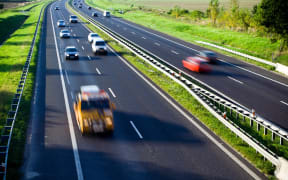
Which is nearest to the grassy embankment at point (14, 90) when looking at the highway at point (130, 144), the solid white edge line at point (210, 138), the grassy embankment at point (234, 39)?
the highway at point (130, 144)

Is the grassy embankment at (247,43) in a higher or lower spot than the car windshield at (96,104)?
lower

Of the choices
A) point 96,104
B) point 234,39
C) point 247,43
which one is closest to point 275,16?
point 247,43

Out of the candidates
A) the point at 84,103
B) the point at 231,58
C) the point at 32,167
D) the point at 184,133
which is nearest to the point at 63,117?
the point at 84,103

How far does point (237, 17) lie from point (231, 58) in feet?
74.7

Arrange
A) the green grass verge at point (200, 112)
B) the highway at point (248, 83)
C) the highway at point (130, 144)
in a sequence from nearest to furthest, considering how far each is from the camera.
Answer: the highway at point (130, 144)
the green grass verge at point (200, 112)
the highway at point (248, 83)

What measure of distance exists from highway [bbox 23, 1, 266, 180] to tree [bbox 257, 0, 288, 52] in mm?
18548

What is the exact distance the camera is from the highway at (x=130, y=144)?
12.1m

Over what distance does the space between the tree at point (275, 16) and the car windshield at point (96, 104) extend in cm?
2557

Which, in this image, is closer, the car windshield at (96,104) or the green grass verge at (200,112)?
the green grass verge at (200,112)

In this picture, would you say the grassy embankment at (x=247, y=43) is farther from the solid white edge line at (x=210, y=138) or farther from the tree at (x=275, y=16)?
the tree at (x=275, y=16)

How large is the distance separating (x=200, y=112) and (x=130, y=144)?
5.60 meters

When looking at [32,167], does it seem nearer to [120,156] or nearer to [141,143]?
[120,156]

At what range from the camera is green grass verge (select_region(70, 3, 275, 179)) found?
1281cm

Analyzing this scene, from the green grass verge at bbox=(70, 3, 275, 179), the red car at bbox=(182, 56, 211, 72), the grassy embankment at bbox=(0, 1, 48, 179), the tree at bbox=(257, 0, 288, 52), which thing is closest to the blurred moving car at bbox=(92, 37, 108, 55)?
the green grass verge at bbox=(70, 3, 275, 179)
